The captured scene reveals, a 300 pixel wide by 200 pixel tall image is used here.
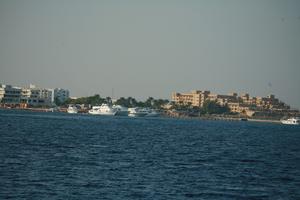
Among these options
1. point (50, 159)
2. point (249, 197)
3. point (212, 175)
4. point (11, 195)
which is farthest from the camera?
point (50, 159)

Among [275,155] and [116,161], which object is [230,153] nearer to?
[275,155]

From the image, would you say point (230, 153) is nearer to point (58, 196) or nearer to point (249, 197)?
point (249, 197)

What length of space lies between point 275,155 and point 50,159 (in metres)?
25.8

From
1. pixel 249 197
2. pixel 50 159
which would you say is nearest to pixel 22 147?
pixel 50 159

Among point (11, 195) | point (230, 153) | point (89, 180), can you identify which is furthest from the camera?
point (230, 153)

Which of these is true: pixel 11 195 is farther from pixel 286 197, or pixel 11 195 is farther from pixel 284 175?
pixel 284 175

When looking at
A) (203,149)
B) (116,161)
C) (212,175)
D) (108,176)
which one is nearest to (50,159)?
(116,161)

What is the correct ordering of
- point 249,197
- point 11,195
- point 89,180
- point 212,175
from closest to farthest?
point 11,195 < point 249,197 < point 89,180 < point 212,175

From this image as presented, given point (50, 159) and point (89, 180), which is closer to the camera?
point (89, 180)

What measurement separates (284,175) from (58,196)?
62.8 ft

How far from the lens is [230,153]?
64.6m

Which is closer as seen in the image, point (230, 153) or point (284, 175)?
point (284, 175)

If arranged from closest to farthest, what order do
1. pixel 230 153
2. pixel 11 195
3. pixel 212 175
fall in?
pixel 11 195
pixel 212 175
pixel 230 153

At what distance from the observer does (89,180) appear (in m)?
38.6
